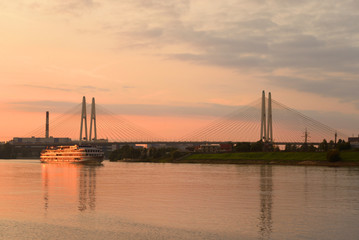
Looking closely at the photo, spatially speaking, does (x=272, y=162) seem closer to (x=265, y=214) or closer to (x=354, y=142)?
(x=354, y=142)

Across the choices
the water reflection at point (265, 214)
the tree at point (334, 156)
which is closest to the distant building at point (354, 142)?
the tree at point (334, 156)

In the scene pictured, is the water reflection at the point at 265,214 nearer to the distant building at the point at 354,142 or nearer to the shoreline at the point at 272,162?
the shoreline at the point at 272,162

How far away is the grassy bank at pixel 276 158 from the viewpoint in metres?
88.6

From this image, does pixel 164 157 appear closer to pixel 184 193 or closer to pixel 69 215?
pixel 184 193

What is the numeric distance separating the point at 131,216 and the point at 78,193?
12.7 metres

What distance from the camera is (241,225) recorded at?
21578 millimetres

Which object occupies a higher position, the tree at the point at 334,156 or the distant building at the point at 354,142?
the distant building at the point at 354,142

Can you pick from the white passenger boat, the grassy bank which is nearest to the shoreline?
the grassy bank

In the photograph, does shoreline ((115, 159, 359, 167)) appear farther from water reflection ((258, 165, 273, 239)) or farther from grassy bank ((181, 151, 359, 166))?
water reflection ((258, 165, 273, 239))

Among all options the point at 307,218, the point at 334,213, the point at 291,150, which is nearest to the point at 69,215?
the point at 307,218

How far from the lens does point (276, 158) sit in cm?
10144

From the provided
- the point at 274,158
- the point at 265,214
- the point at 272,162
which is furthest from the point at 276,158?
the point at 265,214

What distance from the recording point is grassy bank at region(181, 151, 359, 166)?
88562 mm

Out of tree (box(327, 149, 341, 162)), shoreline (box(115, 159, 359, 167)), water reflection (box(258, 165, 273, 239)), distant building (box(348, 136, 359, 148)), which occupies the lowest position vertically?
shoreline (box(115, 159, 359, 167))
